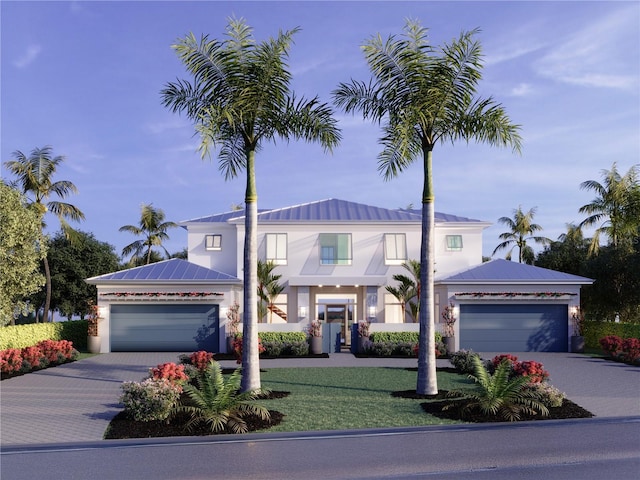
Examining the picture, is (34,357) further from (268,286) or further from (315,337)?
(268,286)

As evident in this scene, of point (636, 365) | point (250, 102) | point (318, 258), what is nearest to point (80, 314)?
point (318, 258)

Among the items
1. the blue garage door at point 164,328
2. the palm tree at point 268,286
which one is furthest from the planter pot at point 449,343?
the blue garage door at point 164,328

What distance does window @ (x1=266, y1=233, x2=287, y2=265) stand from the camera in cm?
3178

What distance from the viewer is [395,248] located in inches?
1257

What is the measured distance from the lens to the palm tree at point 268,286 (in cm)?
2995

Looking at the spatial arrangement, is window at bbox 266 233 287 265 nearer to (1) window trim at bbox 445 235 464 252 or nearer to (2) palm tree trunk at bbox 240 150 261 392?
(1) window trim at bbox 445 235 464 252

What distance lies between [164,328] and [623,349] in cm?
1982

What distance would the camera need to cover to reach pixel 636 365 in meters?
22.4

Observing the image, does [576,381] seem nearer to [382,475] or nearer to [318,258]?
[382,475]

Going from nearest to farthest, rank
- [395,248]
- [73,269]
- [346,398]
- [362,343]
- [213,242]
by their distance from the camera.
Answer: [346,398]
[362,343]
[395,248]
[213,242]
[73,269]

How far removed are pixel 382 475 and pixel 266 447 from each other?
95.2 inches

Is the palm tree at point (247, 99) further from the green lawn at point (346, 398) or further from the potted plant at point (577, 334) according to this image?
the potted plant at point (577, 334)

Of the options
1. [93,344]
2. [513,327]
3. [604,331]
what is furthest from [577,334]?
[93,344]

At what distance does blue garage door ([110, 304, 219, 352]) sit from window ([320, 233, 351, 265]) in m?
7.10
